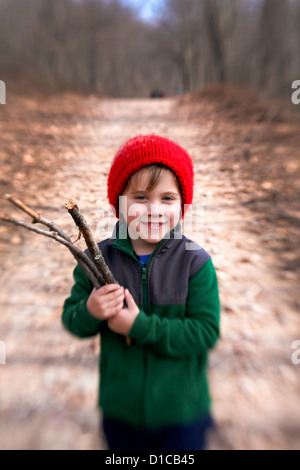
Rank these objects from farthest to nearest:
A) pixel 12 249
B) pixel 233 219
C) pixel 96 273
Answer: pixel 233 219
pixel 12 249
pixel 96 273

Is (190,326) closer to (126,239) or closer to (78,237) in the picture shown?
(126,239)

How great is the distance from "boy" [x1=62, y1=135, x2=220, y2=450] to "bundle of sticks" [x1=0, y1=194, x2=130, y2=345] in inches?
4.5

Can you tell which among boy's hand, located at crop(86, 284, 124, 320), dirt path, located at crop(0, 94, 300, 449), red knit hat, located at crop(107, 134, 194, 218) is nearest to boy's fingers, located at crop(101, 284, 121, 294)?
boy's hand, located at crop(86, 284, 124, 320)

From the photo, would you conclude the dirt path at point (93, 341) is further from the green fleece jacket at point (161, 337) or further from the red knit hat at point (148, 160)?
the red knit hat at point (148, 160)

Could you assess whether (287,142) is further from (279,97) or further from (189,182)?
(189,182)

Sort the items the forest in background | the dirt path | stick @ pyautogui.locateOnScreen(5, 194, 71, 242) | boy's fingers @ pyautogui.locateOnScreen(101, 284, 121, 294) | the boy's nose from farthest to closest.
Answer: the forest in background < the dirt path < the boy's nose < boy's fingers @ pyautogui.locateOnScreen(101, 284, 121, 294) < stick @ pyautogui.locateOnScreen(5, 194, 71, 242)

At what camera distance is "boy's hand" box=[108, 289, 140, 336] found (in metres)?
0.99

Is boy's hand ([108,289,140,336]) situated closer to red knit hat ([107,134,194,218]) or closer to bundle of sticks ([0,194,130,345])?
bundle of sticks ([0,194,130,345])

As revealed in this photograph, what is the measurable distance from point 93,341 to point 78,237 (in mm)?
1573

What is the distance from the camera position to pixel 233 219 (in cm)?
358

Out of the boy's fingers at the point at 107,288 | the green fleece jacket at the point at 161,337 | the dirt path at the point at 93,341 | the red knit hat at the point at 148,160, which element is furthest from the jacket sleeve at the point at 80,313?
the dirt path at the point at 93,341

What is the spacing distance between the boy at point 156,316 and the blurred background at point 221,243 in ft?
1.42
